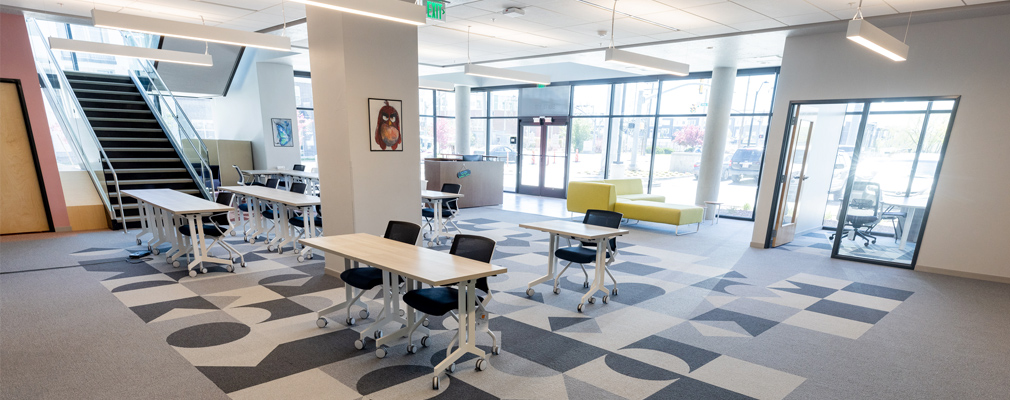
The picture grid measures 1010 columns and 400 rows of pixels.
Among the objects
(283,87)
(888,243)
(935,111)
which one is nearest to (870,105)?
(935,111)

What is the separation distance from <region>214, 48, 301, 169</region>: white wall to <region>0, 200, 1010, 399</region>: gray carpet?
634 cm

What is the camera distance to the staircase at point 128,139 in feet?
27.1

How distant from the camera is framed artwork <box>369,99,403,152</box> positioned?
5216 mm

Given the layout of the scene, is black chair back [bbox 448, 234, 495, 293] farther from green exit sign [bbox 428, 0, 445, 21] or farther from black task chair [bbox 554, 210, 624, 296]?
green exit sign [bbox 428, 0, 445, 21]

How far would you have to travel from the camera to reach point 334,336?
386 cm

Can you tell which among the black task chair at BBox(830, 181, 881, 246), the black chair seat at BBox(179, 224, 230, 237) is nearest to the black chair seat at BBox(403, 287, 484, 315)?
the black chair seat at BBox(179, 224, 230, 237)

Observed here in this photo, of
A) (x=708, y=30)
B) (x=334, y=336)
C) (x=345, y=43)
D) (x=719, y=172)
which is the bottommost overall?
(x=334, y=336)

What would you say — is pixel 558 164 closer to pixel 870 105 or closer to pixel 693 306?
pixel 870 105

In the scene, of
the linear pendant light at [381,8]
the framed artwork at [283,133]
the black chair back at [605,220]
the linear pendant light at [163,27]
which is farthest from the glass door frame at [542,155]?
the linear pendant light at [381,8]

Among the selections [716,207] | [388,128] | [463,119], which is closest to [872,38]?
[388,128]

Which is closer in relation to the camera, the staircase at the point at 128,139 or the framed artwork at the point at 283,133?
the staircase at the point at 128,139

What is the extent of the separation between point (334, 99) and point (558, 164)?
891 centimetres

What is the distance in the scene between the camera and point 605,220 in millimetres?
5266

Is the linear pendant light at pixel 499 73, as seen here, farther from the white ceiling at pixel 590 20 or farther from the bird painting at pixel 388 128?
the bird painting at pixel 388 128
